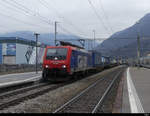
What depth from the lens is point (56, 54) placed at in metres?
19.2

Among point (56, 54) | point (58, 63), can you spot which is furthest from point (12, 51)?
point (58, 63)

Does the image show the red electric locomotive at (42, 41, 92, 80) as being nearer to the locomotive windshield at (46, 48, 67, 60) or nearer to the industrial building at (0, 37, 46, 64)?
the locomotive windshield at (46, 48, 67, 60)

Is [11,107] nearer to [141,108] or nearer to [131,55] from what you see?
[141,108]

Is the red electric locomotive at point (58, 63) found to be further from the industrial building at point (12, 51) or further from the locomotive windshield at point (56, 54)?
the industrial building at point (12, 51)

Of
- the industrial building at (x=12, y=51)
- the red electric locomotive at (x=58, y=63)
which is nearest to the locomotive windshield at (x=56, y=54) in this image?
the red electric locomotive at (x=58, y=63)

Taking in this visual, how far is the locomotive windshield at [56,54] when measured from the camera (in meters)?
19.0

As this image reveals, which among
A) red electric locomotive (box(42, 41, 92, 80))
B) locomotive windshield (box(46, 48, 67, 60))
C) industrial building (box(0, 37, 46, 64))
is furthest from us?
industrial building (box(0, 37, 46, 64))

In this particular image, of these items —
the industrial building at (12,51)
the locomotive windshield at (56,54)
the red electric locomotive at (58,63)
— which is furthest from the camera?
the industrial building at (12,51)

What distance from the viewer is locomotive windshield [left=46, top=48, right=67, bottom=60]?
18953mm

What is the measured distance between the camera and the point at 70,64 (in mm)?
18891

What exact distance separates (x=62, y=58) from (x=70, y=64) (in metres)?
0.77

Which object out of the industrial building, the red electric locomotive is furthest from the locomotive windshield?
the industrial building

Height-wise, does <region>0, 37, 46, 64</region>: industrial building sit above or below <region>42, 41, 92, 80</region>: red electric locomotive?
above

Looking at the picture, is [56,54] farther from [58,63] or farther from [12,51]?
[12,51]
